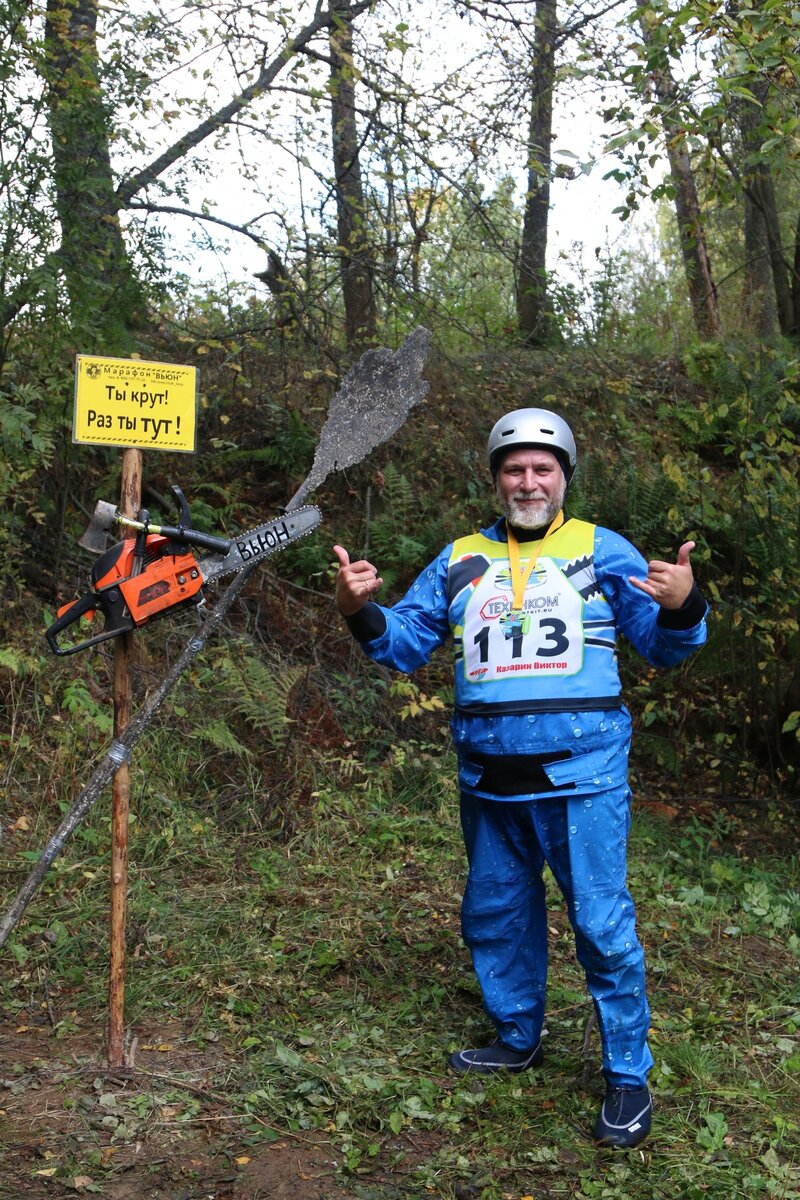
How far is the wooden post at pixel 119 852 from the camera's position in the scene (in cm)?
359

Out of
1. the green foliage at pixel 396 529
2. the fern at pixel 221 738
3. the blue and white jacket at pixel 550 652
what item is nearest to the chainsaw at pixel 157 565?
the blue and white jacket at pixel 550 652

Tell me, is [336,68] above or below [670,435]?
above

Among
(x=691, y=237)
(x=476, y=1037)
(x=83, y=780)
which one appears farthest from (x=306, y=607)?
(x=476, y=1037)

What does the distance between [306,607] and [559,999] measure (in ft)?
11.7

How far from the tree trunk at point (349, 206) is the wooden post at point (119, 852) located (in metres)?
4.29

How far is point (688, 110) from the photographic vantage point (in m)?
4.93

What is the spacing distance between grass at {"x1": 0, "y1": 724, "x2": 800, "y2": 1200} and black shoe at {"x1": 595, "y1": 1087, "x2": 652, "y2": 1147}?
0.05m

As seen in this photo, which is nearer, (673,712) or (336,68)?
(673,712)

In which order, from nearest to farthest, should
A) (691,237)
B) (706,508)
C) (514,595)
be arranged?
(514,595), (691,237), (706,508)

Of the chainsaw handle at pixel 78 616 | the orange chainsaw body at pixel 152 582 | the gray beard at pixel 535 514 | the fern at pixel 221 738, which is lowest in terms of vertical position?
the fern at pixel 221 738

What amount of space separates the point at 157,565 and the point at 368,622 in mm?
683

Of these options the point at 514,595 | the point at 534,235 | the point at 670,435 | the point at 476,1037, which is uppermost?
the point at 534,235

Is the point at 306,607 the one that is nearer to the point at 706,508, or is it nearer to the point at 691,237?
the point at 706,508

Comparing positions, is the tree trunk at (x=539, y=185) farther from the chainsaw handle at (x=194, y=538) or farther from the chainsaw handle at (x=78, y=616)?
the chainsaw handle at (x=78, y=616)
